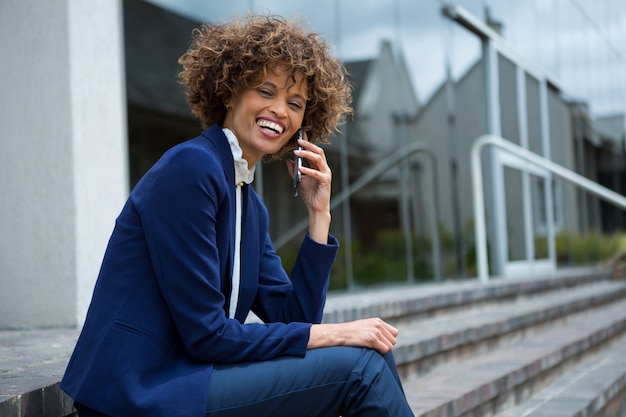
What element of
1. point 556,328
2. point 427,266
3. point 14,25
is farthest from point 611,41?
point 14,25

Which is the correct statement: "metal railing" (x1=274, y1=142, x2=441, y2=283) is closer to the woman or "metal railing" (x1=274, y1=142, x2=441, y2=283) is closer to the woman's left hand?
the woman's left hand

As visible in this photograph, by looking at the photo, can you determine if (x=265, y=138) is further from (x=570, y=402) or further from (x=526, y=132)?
(x=526, y=132)

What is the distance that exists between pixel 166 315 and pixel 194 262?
0.13m

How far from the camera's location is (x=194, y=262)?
1.76 metres

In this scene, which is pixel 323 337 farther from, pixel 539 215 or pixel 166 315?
pixel 539 215

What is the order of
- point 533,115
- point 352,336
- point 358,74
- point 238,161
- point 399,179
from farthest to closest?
point 533,115
point 399,179
point 358,74
point 238,161
point 352,336

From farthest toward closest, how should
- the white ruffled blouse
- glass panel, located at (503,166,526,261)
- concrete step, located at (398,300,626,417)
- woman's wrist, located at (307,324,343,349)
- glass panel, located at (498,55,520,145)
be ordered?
1. glass panel, located at (498,55,520,145)
2. glass panel, located at (503,166,526,261)
3. concrete step, located at (398,300,626,417)
4. the white ruffled blouse
5. woman's wrist, located at (307,324,343,349)

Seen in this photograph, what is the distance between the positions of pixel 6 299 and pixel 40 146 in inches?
28.0

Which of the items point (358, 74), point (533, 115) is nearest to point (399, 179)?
point (358, 74)

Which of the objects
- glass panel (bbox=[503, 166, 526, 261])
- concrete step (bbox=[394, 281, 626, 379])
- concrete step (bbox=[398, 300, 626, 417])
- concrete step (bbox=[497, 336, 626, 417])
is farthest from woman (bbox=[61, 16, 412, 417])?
glass panel (bbox=[503, 166, 526, 261])

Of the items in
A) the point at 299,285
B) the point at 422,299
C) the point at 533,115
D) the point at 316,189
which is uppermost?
the point at 533,115

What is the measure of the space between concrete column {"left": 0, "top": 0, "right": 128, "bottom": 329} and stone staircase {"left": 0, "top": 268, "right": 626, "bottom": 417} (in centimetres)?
24

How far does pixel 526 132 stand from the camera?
31.6 feet

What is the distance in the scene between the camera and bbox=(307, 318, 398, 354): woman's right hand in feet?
6.07
